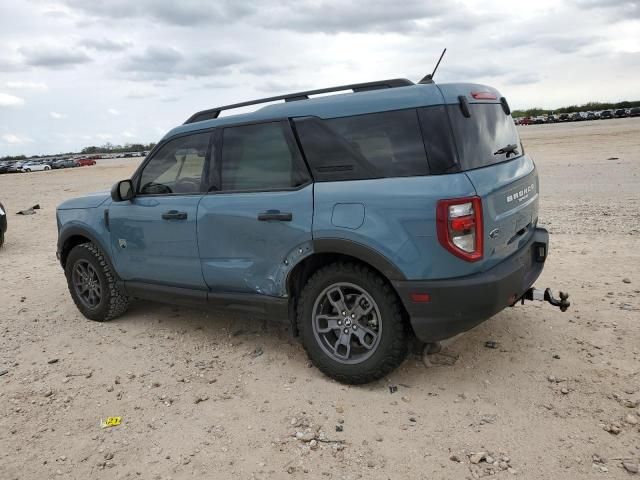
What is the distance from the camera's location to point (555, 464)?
276cm

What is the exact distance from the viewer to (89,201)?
523 centimetres

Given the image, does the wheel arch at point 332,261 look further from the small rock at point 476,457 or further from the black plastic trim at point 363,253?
the small rock at point 476,457

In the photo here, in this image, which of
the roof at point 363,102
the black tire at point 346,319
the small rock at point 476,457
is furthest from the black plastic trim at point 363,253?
the small rock at point 476,457

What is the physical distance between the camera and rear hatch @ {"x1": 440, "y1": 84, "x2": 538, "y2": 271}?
10.6ft

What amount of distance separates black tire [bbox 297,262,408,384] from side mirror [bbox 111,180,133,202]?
199 cm

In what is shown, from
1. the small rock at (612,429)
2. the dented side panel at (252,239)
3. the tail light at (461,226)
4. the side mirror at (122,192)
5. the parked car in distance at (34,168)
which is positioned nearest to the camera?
the small rock at (612,429)

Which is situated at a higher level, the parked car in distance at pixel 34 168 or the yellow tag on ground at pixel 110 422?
the parked car in distance at pixel 34 168

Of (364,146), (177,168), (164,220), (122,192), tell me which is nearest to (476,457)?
(364,146)

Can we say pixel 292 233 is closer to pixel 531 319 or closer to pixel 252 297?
pixel 252 297

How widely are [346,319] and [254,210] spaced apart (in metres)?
1.02

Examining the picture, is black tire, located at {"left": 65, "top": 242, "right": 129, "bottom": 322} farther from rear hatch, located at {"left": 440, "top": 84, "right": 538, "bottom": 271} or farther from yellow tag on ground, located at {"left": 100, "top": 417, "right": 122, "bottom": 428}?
rear hatch, located at {"left": 440, "top": 84, "right": 538, "bottom": 271}

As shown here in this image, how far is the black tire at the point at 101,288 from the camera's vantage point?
5.17 metres

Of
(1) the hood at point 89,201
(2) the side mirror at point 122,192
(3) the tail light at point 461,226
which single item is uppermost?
(2) the side mirror at point 122,192

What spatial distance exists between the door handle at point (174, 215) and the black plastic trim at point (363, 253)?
1.34 m
